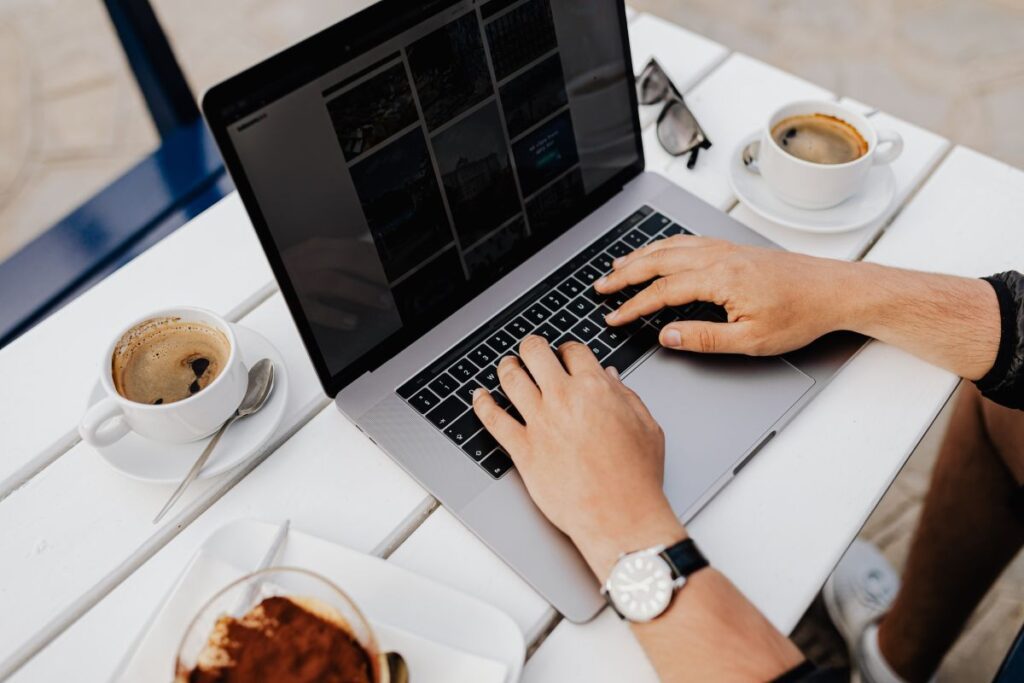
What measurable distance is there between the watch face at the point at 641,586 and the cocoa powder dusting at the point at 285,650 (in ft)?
0.74

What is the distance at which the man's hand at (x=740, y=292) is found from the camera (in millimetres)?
840

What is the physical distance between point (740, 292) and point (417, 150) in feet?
1.23

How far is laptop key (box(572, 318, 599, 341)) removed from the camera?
0.89 metres

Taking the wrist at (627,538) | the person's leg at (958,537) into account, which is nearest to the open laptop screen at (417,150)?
the wrist at (627,538)

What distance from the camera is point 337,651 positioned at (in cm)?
56

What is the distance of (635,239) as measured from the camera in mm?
977

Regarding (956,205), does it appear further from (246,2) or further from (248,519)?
(246,2)

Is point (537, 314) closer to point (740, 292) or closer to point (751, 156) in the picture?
point (740, 292)

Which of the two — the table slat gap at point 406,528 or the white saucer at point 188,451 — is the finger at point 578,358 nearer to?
the table slat gap at point 406,528

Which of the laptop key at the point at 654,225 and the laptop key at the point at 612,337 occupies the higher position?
the laptop key at the point at 654,225

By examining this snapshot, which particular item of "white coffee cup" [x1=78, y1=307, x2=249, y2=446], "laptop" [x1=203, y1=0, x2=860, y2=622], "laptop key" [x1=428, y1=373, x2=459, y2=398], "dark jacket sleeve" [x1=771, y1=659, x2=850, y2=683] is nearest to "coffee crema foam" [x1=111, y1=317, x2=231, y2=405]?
"white coffee cup" [x1=78, y1=307, x2=249, y2=446]

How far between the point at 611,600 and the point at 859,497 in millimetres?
281

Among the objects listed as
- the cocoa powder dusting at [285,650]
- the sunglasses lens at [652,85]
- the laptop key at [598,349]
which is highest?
the cocoa powder dusting at [285,650]

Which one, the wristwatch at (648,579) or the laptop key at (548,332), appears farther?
the laptop key at (548,332)
